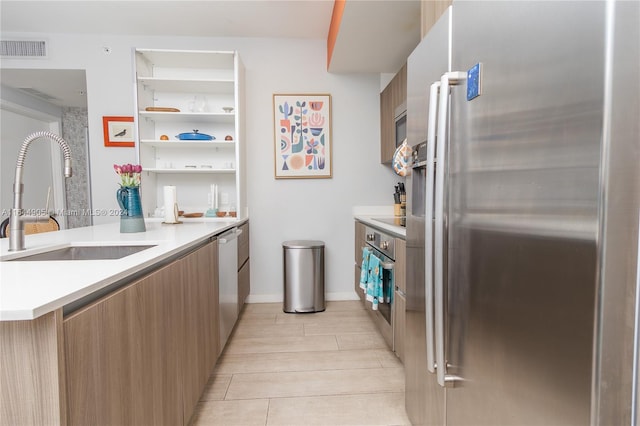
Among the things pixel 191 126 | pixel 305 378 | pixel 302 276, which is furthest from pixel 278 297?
pixel 191 126

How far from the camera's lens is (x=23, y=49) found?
292cm

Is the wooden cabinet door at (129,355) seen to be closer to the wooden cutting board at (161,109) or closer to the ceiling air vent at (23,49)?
the wooden cutting board at (161,109)

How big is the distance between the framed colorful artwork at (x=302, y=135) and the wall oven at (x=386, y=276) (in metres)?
1.18

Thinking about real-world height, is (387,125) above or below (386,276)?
above

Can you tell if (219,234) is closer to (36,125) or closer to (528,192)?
(528,192)

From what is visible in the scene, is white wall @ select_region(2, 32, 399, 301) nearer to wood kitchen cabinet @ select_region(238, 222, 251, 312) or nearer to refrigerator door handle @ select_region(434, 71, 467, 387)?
wood kitchen cabinet @ select_region(238, 222, 251, 312)

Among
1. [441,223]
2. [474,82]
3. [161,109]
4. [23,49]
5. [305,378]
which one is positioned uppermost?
[23,49]

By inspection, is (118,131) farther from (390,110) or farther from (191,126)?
(390,110)

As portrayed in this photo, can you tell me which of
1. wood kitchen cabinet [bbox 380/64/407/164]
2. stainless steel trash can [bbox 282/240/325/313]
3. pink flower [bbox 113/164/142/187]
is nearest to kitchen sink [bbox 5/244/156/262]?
pink flower [bbox 113/164/142/187]

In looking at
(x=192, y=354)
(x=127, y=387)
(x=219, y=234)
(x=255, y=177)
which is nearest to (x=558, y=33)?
(x=127, y=387)

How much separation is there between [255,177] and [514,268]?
274 centimetres

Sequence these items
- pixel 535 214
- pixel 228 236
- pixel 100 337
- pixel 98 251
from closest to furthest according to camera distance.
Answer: pixel 535 214 → pixel 100 337 → pixel 98 251 → pixel 228 236

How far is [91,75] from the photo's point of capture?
2967 millimetres

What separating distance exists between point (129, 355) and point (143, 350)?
0.26ft
